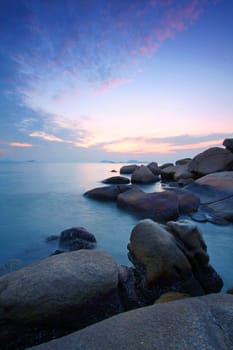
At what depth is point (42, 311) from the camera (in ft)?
7.30

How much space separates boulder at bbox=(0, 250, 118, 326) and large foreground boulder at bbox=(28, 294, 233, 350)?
1.43 feet

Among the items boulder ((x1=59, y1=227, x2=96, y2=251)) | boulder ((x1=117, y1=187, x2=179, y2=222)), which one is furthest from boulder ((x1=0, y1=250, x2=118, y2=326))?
boulder ((x1=117, y1=187, x2=179, y2=222))

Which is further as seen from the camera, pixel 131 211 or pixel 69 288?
pixel 131 211

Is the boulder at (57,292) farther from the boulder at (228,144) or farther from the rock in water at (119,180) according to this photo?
the boulder at (228,144)

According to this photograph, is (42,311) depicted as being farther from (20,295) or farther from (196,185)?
(196,185)

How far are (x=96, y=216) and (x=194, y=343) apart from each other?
7.16 meters

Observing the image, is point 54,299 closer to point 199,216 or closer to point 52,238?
point 52,238

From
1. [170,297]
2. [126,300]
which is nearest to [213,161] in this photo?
[170,297]

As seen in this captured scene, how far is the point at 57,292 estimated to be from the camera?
7.65ft

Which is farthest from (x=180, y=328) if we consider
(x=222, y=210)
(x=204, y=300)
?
(x=222, y=210)

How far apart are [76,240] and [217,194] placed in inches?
301

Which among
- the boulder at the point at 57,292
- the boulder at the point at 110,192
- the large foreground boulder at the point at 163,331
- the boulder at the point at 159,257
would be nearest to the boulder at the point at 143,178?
the boulder at the point at 110,192

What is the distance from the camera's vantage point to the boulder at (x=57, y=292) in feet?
7.27

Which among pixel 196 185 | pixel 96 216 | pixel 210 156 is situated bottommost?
pixel 96 216
